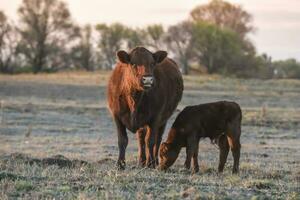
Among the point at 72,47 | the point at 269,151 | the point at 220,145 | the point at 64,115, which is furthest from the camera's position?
the point at 72,47

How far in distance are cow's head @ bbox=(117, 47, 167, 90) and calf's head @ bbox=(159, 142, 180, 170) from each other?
4.53 ft

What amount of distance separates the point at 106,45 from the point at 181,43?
8.90 meters

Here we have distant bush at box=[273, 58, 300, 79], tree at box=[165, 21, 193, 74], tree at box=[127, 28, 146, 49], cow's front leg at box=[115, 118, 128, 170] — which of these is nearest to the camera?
cow's front leg at box=[115, 118, 128, 170]

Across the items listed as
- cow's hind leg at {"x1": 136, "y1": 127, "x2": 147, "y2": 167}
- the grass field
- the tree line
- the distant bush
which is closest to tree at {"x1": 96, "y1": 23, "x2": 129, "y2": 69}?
the tree line

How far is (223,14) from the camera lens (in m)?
86.6

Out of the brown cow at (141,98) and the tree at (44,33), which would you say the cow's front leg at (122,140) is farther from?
the tree at (44,33)

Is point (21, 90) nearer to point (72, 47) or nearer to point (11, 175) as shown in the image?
point (72, 47)

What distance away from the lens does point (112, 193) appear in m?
8.93

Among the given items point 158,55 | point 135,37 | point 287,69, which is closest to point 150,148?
point 158,55

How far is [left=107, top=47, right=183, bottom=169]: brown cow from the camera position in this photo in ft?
40.2

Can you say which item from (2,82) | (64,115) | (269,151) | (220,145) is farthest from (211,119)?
(2,82)

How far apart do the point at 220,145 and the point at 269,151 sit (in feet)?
18.5

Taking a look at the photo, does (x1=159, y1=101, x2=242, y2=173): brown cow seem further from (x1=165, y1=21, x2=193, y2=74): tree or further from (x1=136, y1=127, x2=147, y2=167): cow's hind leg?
(x1=165, y1=21, x2=193, y2=74): tree

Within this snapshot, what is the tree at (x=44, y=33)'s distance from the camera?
236ft
